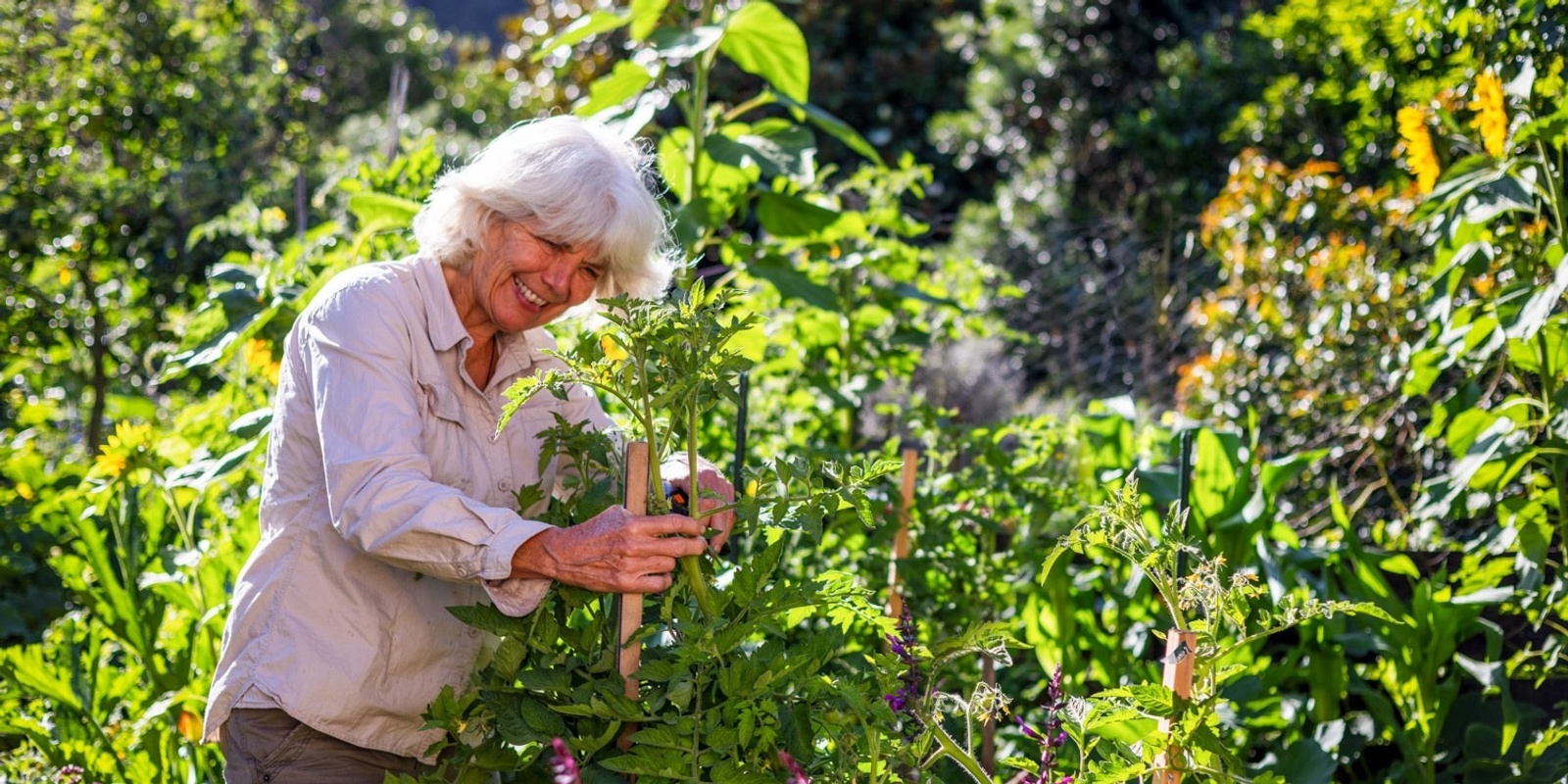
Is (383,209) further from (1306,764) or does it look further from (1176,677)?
(1306,764)

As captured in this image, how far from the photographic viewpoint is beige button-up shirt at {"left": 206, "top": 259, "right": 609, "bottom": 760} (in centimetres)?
164

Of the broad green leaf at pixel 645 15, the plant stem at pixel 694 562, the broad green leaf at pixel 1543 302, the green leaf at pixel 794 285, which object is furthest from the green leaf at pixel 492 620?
the broad green leaf at pixel 1543 302

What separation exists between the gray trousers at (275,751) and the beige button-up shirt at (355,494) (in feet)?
0.07

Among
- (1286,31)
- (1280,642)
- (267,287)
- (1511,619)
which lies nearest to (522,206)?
(267,287)

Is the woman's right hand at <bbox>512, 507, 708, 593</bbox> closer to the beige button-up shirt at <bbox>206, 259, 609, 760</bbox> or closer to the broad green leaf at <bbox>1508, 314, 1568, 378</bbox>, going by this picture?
the beige button-up shirt at <bbox>206, 259, 609, 760</bbox>

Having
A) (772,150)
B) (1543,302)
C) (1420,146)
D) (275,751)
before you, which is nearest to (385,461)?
(275,751)

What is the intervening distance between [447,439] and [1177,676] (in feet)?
3.24

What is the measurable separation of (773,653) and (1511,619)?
1.73 meters

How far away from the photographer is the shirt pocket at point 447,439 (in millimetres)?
1807

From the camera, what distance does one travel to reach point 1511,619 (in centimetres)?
258

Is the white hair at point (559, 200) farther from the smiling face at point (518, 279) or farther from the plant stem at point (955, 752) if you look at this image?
the plant stem at point (955, 752)

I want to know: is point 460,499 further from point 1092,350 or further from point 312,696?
point 1092,350

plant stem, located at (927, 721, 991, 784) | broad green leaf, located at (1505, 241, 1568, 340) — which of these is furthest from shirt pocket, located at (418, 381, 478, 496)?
broad green leaf, located at (1505, 241, 1568, 340)

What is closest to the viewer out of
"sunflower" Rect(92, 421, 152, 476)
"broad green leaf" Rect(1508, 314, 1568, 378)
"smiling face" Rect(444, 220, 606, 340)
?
"smiling face" Rect(444, 220, 606, 340)
